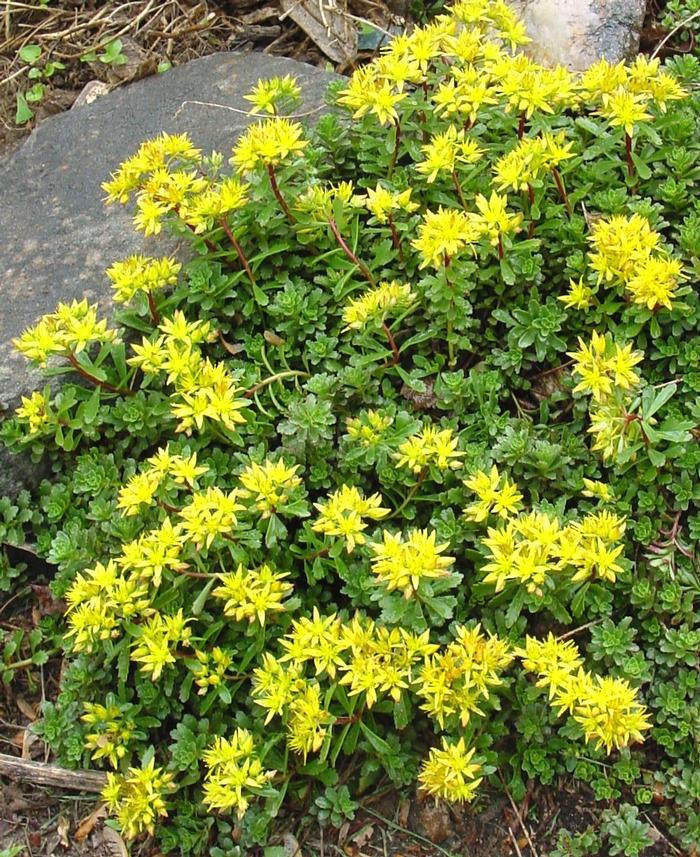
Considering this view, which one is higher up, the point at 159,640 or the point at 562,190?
the point at 562,190

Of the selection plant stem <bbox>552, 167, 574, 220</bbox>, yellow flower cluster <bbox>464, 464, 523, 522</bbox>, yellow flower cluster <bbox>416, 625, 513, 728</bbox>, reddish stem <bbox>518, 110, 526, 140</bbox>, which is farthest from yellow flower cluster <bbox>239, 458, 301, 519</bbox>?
reddish stem <bbox>518, 110, 526, 140</bbox>

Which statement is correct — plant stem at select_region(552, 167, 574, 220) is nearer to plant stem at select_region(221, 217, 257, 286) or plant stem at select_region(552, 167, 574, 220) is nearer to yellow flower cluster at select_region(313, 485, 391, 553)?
plant stem at select_region(221, 217, 257, 286)

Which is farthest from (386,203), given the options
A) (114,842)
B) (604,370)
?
(114,842)

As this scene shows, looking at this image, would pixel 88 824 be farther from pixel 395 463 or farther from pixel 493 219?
pixel 493 219

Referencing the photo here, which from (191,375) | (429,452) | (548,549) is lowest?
(548,549)

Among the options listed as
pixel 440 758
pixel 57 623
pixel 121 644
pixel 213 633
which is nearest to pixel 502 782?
pixel 440 758

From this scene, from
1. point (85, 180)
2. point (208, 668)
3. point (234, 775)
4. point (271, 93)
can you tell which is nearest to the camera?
point (234, 775)
